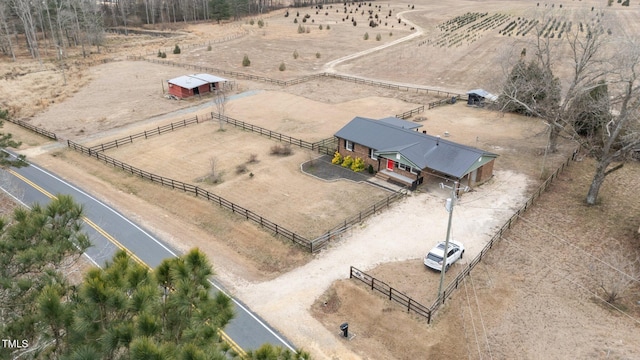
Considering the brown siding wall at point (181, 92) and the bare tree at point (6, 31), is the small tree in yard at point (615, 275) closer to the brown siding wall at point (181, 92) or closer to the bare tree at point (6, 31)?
the brown siding wall at point (181, 92)

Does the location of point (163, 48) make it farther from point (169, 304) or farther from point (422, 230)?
point (169, 304)

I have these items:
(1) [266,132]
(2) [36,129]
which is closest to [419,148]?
(1) [266,132]

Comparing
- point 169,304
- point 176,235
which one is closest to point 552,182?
point 176,235

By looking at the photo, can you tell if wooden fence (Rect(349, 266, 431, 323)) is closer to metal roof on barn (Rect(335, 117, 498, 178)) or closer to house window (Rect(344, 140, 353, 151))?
metal roof on barn (Rect(335, 117, 498, 178))

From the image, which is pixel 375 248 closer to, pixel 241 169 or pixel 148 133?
pixel 241 169

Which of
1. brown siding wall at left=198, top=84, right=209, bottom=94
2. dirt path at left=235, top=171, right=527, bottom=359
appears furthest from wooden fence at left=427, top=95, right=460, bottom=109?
brown siding wall at left=198, top=84, right=209, bottom=94

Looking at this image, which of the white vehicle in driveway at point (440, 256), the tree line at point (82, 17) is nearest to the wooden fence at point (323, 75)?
the tree line at point (82, 17)
